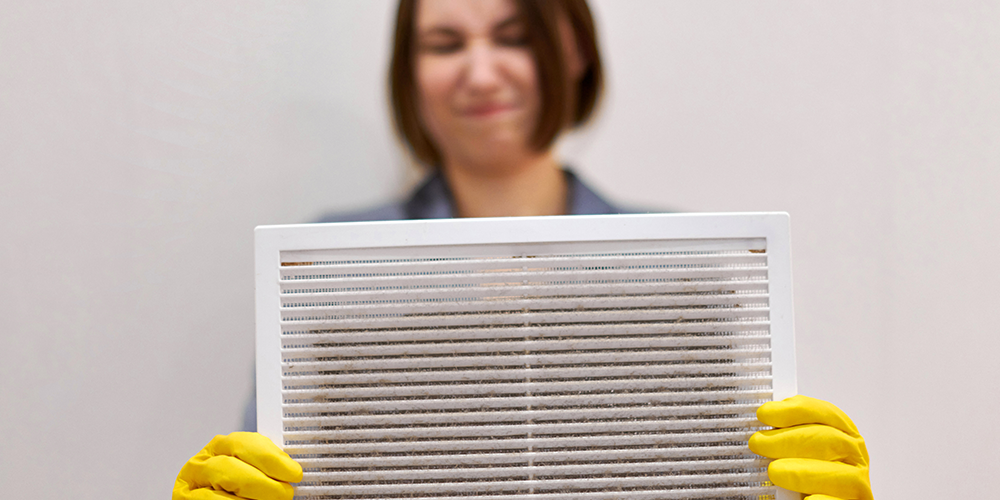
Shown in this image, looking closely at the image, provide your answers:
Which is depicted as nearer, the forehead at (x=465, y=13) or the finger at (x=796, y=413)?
the finger at (x=796, y=413)

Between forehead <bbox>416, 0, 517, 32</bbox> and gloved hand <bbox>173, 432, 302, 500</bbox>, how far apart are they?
2.89ft

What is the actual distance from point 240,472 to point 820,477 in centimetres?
85

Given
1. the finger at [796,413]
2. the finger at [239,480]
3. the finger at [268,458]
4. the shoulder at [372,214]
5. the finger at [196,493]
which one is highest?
the shoulder at [372,214]

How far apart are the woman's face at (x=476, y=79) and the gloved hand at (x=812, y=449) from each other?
2.35ft

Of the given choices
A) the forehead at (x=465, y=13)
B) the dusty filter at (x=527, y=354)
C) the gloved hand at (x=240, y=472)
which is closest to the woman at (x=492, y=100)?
the forehead at (x=465, y=13)

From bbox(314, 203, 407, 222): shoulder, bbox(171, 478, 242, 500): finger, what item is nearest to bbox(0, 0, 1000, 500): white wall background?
bbox(314, 203, 407, 222): shoulder

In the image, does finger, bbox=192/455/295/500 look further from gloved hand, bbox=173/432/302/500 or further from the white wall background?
the white wall background

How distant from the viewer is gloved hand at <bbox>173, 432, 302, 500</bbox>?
0.69m

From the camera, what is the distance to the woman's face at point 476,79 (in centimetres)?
110

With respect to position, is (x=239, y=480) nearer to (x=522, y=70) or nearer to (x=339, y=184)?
(x=339, y=184)

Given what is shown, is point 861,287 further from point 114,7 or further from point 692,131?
point 114,7

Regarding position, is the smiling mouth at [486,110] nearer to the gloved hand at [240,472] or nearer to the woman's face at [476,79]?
the woman's face at [476,79]

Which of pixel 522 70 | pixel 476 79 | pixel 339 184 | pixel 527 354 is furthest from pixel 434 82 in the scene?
pixel 527 354

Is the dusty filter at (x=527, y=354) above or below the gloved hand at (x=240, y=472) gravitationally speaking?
above
